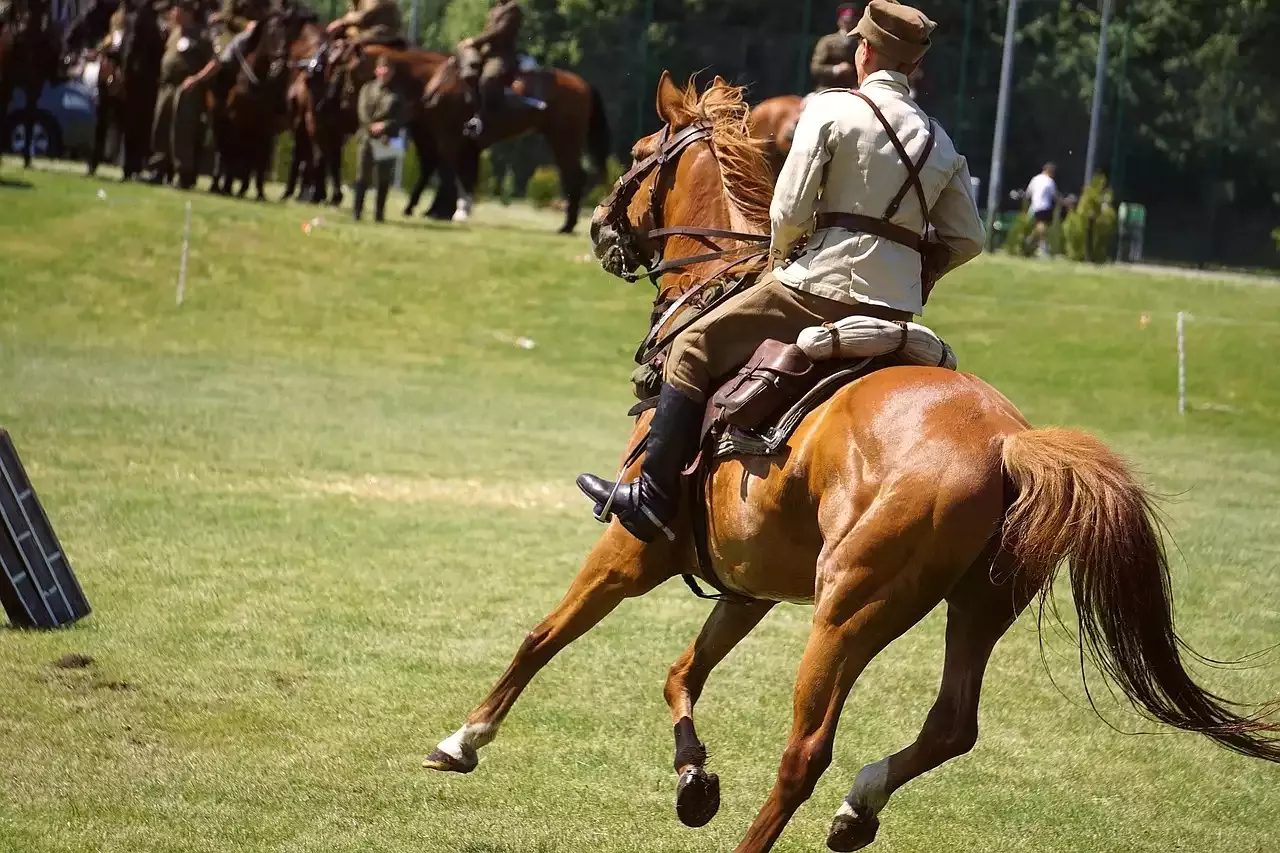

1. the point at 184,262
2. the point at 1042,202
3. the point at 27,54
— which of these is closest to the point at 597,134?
the point at 1042,202

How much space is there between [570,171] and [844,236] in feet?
70.8

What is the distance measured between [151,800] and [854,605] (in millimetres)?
2593

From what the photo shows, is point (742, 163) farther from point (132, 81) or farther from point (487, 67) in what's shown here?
point (132, 81)

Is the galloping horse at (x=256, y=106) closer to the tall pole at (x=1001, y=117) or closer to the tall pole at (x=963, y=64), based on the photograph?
the tall pole at (x=963, y=64)

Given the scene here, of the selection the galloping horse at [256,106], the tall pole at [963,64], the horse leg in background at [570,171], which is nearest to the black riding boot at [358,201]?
the galloping horse at [256,106]

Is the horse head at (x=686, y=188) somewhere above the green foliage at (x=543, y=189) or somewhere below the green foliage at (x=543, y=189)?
above

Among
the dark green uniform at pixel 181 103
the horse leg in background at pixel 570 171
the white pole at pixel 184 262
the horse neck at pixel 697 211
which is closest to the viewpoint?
the horse neck at pixel 697 211

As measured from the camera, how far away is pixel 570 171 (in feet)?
87.7

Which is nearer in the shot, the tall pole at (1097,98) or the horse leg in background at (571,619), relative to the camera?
the horse leg in background at (571,619)

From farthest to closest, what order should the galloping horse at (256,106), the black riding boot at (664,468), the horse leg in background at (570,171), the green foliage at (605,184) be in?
the green foliage at (605,184) → the horse leg in background at (570,171) → the galloping horse at (256,106) → the black riding boot at (664,468)

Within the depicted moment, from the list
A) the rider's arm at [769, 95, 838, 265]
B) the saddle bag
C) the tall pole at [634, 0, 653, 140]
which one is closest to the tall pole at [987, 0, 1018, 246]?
the tall pole at [634, 0, 653, 140]

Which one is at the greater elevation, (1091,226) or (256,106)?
(256,106)

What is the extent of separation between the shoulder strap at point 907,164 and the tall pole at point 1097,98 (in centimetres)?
2513

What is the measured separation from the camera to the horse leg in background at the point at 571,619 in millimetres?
5871
